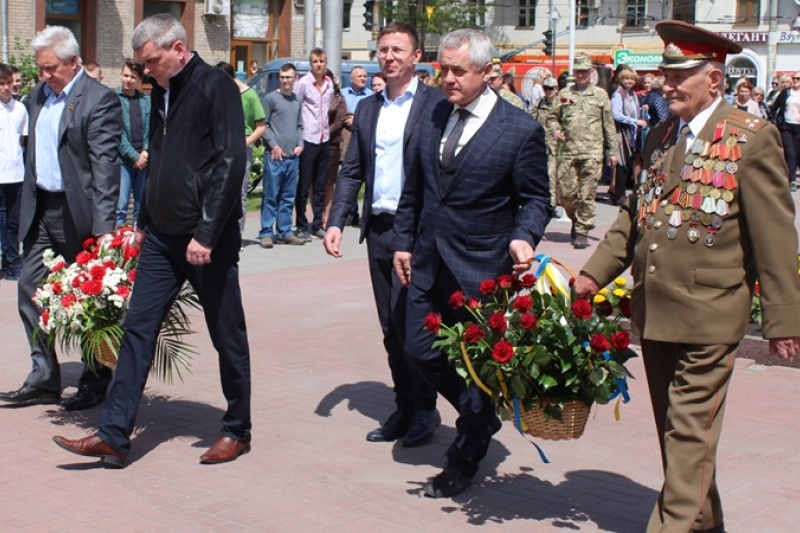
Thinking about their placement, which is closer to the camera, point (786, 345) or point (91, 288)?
point (786, 345)

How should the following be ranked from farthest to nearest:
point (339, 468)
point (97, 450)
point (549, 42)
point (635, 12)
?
point (635, 12) < point (549, 42) < point (339, 468) < point (97, 450)

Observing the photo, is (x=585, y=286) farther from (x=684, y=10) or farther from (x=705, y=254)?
(x=684, y=10)

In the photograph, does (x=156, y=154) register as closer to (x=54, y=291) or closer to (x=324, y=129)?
(x=54, y=291)

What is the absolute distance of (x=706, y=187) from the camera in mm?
4613

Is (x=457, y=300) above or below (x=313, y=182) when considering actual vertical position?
above

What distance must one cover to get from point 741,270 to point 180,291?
3.04 m

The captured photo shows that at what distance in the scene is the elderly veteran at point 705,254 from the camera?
4.55m

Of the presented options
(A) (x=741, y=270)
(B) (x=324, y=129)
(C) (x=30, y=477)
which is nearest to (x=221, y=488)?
(C) (x=30, y=477)

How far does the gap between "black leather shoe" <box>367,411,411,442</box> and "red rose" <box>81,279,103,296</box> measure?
1.57m

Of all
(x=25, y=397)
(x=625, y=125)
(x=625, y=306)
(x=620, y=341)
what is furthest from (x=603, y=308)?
(x=625, y=125)

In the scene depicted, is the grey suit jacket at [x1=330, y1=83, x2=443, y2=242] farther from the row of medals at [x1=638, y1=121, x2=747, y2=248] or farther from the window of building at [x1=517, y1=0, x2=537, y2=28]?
the window of building at [x1=517, y1=0, x2=537, y2=28]

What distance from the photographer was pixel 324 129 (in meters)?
14.8

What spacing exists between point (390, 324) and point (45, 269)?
204 cm

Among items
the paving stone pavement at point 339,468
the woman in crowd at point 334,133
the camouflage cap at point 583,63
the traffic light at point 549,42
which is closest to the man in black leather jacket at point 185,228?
the paving stone pavement at point 339,468
